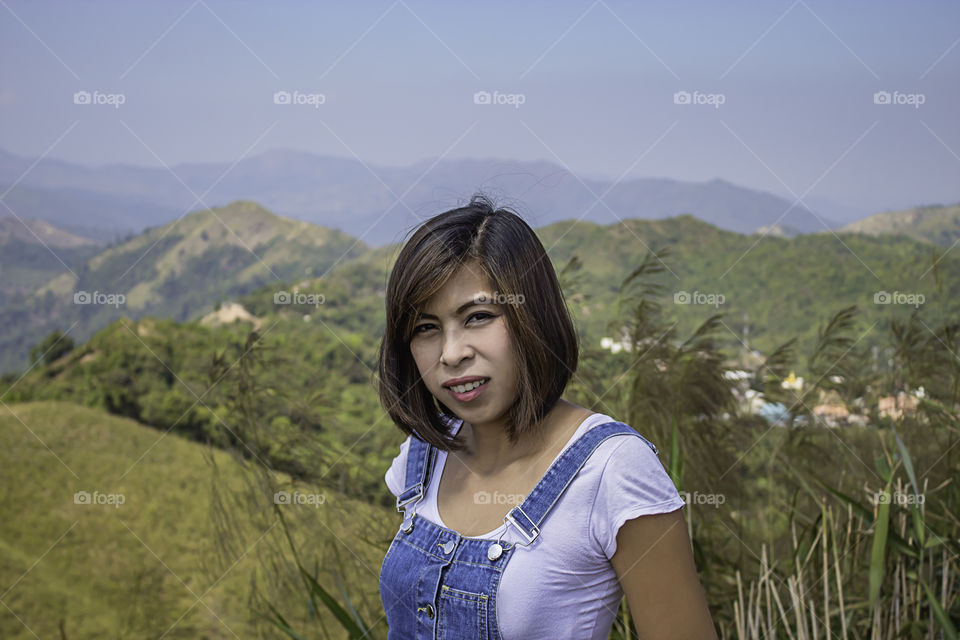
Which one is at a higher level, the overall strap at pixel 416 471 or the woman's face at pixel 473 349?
the woman's face at pixel 473 349

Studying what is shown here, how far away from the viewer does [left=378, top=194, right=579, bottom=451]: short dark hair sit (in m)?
1.06

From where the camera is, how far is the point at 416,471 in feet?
4.09

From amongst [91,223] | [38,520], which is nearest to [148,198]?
[91,223]

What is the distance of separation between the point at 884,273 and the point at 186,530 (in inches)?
195

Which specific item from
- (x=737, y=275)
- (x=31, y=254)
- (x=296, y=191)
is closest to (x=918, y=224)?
(x=737, y=275)

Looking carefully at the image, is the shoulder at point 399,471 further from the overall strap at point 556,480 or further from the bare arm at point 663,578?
the bare arm at point 663,578

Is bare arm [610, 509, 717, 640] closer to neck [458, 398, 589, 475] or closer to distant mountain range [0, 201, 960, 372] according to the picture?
neck [458, 398, 589, 475]

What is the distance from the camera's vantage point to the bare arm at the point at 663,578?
0.92m

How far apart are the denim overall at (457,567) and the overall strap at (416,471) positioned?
A: 0.03 meters

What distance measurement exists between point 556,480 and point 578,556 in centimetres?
10

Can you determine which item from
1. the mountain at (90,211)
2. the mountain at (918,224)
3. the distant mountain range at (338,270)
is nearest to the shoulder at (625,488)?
the distant mountain range at (338,270)

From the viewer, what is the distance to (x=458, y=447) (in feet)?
4.03

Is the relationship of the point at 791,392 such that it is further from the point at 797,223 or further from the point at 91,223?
the point at 91,223

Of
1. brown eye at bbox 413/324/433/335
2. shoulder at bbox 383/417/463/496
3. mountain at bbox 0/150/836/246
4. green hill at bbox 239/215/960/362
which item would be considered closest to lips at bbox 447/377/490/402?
brown eye at bbox 413/324/433/335
